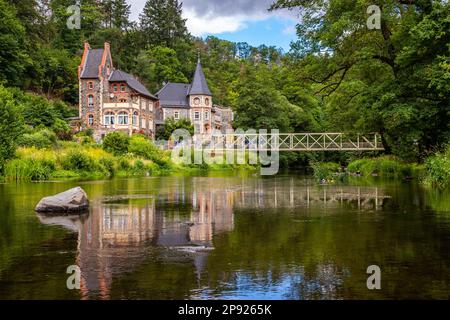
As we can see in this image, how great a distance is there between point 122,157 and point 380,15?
27.9 m

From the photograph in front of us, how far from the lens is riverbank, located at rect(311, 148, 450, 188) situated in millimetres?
24872

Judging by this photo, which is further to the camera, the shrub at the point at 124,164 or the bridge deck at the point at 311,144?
the bridge deck at the point at 311,144

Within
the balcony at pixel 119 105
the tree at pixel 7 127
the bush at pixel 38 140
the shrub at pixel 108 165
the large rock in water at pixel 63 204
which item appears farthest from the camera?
the balcony at pixel 119 105

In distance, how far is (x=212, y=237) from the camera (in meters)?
11.4

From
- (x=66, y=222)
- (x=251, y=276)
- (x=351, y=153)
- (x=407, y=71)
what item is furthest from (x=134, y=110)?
(x=251, y=276)

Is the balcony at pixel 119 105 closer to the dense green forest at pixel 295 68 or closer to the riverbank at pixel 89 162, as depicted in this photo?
the dense green forest at pixel 295 68

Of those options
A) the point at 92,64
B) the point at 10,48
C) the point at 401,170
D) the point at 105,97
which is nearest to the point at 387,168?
the point at 401,170

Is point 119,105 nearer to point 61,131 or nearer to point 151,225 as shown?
point 61,131

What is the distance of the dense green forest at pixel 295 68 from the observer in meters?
30.2

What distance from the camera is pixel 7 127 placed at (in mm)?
35062

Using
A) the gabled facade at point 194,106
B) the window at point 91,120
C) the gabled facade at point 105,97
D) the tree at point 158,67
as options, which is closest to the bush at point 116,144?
the gabled facade at point 105,97

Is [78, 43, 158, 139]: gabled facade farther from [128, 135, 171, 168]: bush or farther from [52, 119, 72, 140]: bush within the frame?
[128, 135, 171, 168]: bush

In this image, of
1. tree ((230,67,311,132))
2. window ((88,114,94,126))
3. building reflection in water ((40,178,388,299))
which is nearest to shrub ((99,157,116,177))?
building reflection in water ((40,178,388,299))

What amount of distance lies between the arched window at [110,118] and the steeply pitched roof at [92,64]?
5686 millimetres
